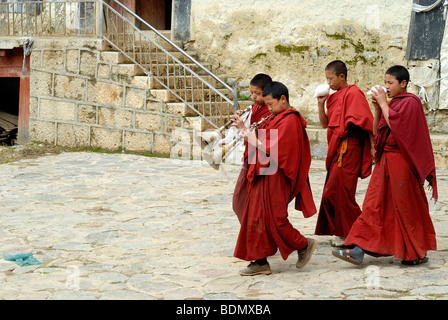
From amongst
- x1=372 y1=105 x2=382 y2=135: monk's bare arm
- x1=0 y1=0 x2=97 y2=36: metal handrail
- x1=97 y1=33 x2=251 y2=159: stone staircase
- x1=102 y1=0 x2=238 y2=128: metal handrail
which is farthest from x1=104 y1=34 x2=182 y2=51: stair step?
x1=372 y1=105 x2=382 y2=135: monk's bare arm

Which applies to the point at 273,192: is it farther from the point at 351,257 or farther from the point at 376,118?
the point at 376,118

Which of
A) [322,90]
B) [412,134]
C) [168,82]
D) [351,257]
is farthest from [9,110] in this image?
[412,134]

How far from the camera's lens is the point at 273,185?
4.71m

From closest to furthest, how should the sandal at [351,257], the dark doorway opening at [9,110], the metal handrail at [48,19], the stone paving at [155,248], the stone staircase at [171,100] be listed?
the stone paving at [155,248]
the sandal at [351,257]
the stone staircase at [171,100]
the metal handrail at [48,19]
the dark doorway opening at [9,110]

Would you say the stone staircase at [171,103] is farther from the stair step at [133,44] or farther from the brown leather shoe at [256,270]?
the brown leather shoe at [256,270]

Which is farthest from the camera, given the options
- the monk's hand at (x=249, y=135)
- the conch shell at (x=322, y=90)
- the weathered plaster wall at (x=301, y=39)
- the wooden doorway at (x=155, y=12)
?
the wooden doorway at (x=155, y=12)

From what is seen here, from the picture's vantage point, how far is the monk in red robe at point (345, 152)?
17.5 ft

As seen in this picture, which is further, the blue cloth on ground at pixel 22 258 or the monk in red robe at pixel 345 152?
the monk in red robe at pixel 345 152

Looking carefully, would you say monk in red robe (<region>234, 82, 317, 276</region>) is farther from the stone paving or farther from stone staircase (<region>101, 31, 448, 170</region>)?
stone staircase (<region>101, 31, 448, 170</region>)

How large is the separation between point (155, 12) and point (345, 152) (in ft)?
29.9

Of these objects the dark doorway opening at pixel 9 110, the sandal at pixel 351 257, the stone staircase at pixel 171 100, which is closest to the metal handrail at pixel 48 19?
the stone staircase at pixel 171 100

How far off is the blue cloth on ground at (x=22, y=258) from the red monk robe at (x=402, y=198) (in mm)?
2449

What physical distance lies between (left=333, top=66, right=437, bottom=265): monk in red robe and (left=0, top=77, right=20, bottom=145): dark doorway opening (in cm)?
865

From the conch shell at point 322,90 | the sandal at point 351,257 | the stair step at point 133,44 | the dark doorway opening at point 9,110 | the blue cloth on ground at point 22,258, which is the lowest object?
the blue cloth on ground at point 22,258
